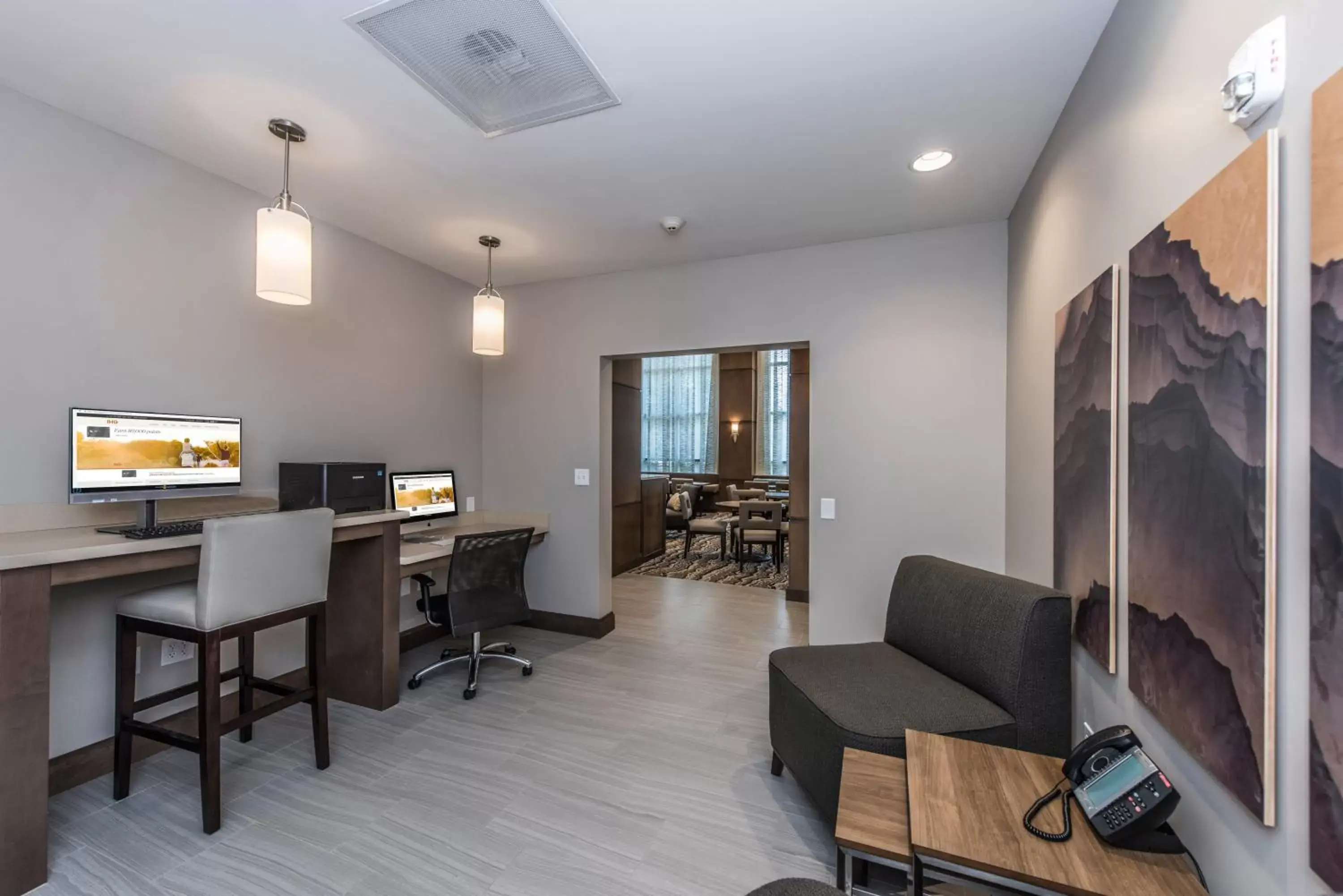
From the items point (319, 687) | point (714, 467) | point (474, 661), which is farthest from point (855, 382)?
point (714, 467)

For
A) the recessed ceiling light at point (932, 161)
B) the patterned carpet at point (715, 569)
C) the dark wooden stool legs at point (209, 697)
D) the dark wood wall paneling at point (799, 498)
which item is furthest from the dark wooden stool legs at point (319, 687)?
the patterned carpet at point (715, 569)

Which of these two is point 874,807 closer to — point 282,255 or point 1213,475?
point 1213,475

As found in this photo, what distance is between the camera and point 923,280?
126 inches

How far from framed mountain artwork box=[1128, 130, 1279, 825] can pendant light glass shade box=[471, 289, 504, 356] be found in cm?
290

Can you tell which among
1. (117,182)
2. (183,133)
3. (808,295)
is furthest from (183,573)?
(808,295)

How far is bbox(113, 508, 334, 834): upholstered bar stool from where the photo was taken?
1928 mm

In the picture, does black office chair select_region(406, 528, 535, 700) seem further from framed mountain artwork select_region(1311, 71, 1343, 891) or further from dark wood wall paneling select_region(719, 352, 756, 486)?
dark wood wall paneling select_region(719, 352, 756, 486)

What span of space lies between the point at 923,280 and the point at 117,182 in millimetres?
3816

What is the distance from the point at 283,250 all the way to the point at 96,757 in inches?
84.8

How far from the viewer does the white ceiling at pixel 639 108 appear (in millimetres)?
1651

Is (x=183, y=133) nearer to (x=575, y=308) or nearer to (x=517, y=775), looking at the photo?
(x=575, y=308)

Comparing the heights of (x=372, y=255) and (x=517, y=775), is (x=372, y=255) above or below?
above

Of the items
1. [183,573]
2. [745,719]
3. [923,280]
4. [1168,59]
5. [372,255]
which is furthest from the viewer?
[372,255]

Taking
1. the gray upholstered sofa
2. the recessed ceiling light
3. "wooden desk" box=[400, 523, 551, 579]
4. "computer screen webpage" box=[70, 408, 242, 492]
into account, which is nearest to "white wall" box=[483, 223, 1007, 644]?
"wooden desk" box=[400, 523, 551, 579]
